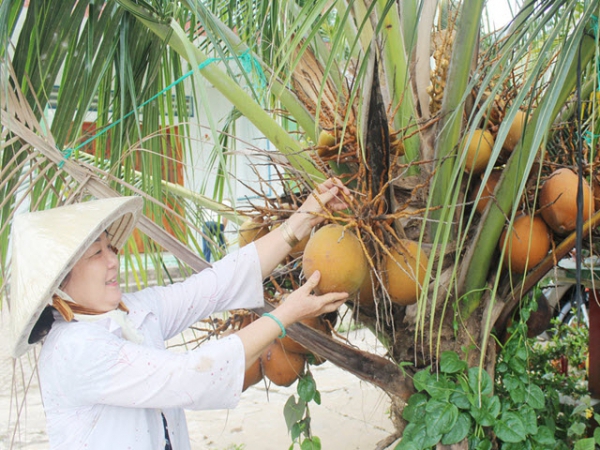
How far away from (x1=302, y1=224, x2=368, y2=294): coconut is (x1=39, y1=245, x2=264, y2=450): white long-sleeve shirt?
23 centimetres

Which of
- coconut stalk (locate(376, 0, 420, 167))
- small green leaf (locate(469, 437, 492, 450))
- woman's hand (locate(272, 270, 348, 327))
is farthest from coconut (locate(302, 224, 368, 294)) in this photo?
small green leaf (locate(469, 437, 492, 450))

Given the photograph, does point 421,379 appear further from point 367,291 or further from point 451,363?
point 367,291

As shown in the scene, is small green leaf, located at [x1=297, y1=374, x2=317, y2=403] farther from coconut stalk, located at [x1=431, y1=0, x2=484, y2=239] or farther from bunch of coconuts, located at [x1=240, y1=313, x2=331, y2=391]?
coconut stalk, located at [x1=431, y1=0, x2=484, y2=239]

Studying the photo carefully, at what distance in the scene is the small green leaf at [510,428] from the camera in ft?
5.14

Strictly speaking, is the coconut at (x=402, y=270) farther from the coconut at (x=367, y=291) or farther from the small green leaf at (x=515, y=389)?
the small green leaf at (x=515, y=389)

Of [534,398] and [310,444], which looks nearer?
[534,398]

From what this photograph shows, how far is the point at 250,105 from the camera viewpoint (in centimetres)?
163

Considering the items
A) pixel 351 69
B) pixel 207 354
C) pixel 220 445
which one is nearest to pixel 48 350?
pixel 207 354

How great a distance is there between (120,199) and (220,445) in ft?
8.19

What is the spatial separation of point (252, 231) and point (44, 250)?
0.61 metres

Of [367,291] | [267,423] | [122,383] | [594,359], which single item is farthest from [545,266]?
[267,423]

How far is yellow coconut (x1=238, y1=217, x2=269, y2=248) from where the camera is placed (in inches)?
67.5

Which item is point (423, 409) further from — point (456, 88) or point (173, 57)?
point (173, 57)

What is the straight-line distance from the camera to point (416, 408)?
1.66 meters
